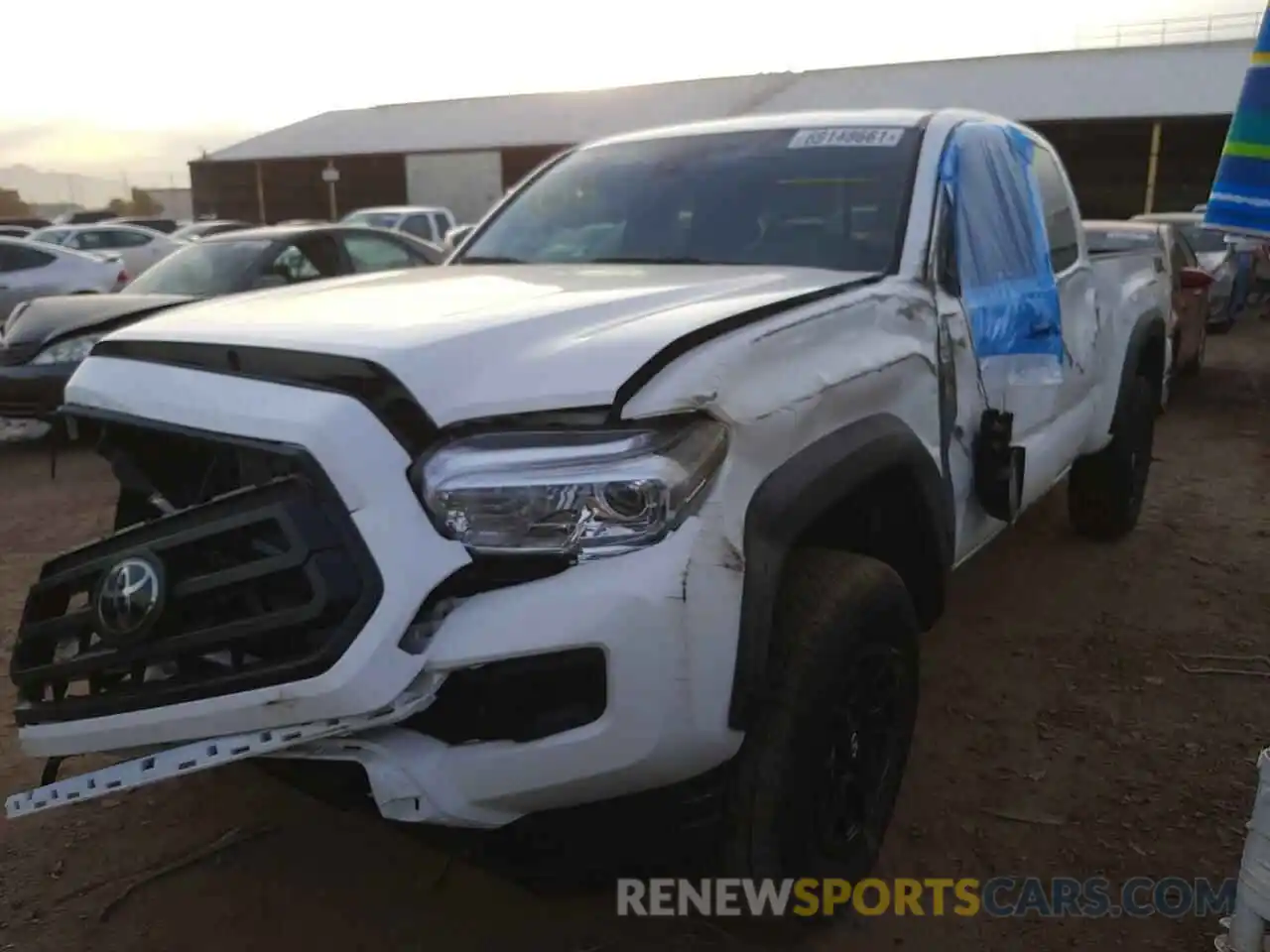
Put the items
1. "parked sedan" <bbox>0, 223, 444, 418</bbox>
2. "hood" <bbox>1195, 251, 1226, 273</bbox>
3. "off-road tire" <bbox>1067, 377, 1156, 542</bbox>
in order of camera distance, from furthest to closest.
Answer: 1. "hood" <bbox>1195, 251, 1226, 273</bbox>
2. "parked sedan" <bbox>0, 223, 444, 418</bbox>
3. "off-road tire" <bbox>1067, 377, 1156, 542</bbox>

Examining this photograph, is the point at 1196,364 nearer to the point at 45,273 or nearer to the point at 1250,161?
the point at 1250,161

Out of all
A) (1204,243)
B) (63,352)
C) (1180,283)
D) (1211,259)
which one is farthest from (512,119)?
(63,352)

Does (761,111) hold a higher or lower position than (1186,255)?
higher

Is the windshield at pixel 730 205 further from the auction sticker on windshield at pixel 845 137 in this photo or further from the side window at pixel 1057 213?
the side window at pixel 1057 213

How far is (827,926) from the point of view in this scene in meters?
2.54

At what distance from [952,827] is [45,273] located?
11513 mm

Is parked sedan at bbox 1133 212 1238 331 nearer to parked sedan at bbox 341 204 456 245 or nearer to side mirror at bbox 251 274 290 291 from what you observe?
parked sedan at bbox 341 204 456 245

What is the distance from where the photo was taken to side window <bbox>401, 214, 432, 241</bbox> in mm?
16672

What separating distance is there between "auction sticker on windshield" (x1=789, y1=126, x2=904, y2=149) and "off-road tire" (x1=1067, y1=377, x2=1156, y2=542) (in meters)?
1.99

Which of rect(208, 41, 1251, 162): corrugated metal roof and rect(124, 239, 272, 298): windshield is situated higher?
rect(208, 41, 1251, 162): corrugated metal roof

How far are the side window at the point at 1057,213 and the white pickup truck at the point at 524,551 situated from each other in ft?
4.64

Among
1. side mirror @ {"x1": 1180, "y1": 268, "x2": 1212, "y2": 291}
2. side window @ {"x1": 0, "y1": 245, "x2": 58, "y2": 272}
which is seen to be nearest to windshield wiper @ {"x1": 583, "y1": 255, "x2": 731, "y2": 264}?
side mirror @ {"x1": 1180, "y1": 268, "x2": 1212, "y2": 291}

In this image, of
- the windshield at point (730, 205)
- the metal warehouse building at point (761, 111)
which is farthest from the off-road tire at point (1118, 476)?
the metal warehouse building at point (761, 111)

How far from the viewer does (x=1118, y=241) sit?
6.01 metres
